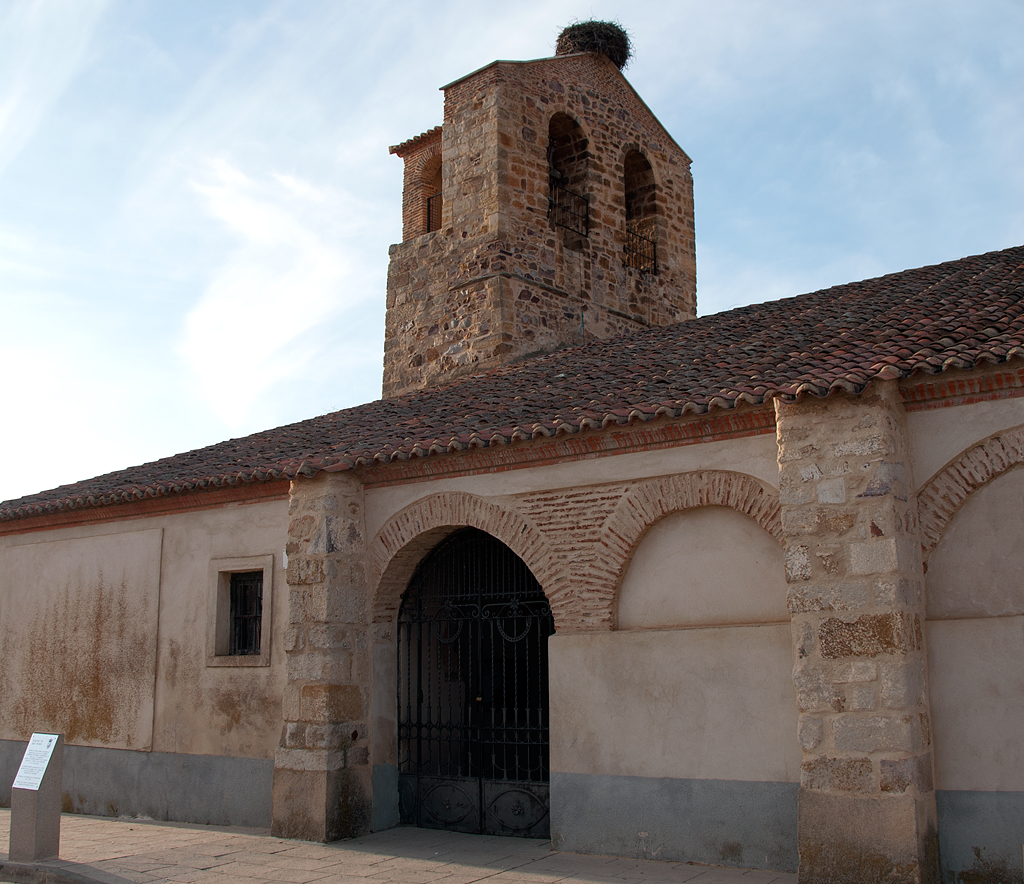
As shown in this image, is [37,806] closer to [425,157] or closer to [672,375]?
[672,375]

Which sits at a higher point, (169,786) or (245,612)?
(245,612)

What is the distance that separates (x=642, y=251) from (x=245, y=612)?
883 centimetres

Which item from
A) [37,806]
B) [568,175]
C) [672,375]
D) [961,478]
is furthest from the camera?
[568,175]

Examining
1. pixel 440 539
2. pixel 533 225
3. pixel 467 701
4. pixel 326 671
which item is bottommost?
pixel 467 701

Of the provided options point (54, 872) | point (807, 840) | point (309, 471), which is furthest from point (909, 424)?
point (54, 872)

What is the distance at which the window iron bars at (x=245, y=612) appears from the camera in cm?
959

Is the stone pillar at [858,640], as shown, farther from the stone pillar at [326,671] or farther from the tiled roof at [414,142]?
the tiled roof at [414,142]

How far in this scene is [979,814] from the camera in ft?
19.3

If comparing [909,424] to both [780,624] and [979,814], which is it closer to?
[780,624]

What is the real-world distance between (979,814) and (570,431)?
12.0ft

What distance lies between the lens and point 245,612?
382 inches

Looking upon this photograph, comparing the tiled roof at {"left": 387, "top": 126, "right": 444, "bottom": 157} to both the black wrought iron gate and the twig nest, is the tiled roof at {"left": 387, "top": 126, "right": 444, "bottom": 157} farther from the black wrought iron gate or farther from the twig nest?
the black wrought iron gate

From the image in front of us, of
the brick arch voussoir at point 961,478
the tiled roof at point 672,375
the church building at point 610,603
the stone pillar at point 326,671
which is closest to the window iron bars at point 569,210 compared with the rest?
the tiled roof at point 672,375

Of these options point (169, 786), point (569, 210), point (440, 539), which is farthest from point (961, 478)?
point (569, 210)
